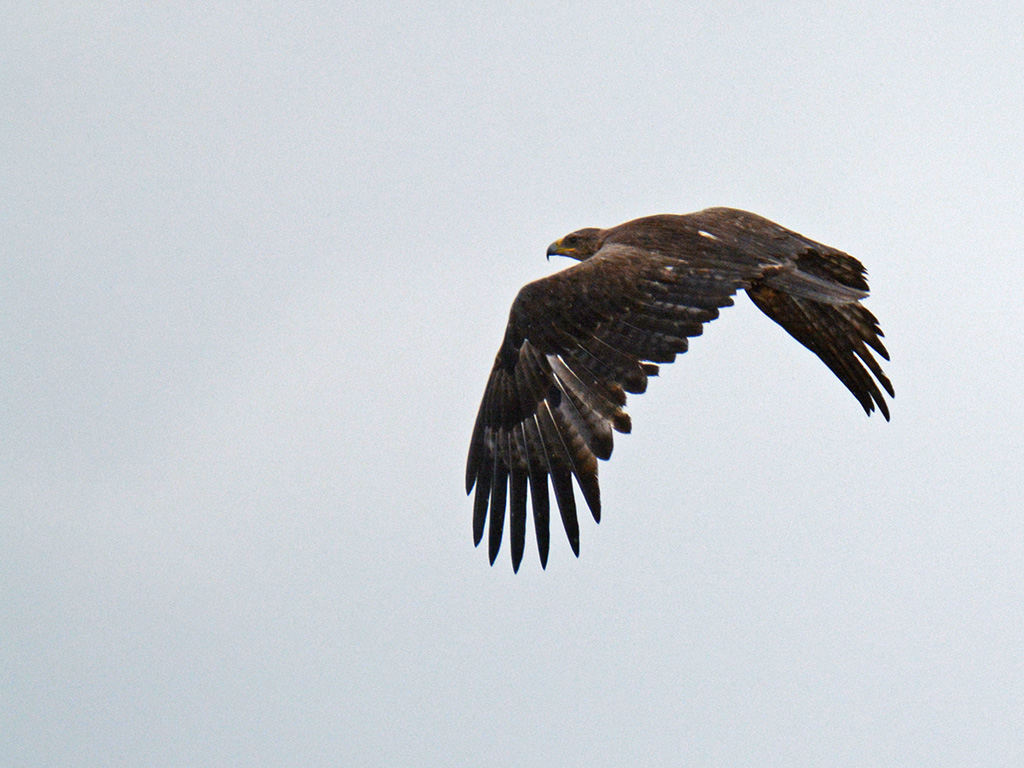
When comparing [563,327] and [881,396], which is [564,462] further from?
[881,396]

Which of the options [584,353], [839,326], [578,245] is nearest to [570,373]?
[584,353]

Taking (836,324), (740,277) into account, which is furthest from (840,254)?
(740,277)

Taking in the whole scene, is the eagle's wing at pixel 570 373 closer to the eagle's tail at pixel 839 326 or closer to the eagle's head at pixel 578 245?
the eagle's tail at pixel 839 326

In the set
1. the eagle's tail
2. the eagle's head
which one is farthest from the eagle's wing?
the eagle's head

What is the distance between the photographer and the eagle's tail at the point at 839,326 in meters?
12.2

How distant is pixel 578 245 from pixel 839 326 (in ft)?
8.06

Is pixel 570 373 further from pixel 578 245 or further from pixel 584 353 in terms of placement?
pixel 578 245

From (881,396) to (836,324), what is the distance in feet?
1.96

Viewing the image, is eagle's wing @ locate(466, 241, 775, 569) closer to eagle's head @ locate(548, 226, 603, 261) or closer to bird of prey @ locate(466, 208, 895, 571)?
bird of prey @ locate(466, 208, 895, 571)

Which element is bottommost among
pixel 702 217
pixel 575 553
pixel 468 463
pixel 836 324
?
pixel 575 553

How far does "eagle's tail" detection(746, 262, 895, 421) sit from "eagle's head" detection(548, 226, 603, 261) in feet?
5.69

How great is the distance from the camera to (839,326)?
1244 cm

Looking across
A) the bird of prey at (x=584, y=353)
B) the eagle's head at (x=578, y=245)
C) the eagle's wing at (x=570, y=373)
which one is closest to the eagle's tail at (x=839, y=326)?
the bird of prey at (x=584, y=353)

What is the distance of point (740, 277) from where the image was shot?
11.3m
